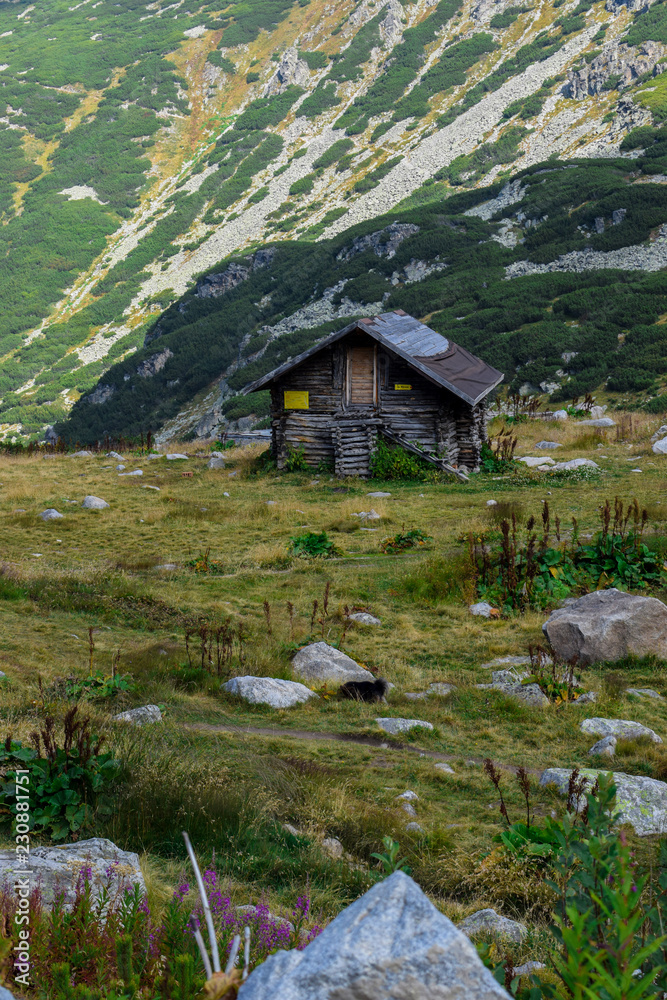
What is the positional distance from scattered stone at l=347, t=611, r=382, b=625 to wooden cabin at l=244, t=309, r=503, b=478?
11.7 metres

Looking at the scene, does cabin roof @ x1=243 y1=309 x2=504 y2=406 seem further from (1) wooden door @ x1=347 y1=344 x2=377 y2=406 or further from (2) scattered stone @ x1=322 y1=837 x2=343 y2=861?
(2) scattered stone @ x1=322 y1=837 x2=343 y2=861

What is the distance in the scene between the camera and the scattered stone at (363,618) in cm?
934

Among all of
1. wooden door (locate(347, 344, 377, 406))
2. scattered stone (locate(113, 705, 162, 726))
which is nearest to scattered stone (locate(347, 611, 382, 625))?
→ scattered stone (locate(113, 705, 162, 726))

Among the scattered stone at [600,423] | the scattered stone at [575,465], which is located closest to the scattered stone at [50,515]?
the scattered stone at [575,465]

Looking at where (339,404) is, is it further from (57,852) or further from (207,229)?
(207,229)

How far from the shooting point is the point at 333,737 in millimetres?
6191

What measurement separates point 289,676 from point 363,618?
207 cm

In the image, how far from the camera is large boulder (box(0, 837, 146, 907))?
2.87 m

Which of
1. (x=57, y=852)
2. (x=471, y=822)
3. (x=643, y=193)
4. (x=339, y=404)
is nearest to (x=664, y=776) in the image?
(x=471, y=822)

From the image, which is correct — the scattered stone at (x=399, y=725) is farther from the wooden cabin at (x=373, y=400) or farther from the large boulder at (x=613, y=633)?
the wooden cabin at (x=373, y=400)

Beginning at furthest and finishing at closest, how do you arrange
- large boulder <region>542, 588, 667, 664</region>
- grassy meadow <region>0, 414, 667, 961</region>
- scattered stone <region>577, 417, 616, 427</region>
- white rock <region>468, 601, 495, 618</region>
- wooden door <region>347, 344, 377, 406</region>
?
scattered stone <region>577, 417, 616, 427</region>
wooden door <region>347, 344, 377, 406</region>
white rock <region>468, 601, 495, 618</region>
large boulder <region>542, 588, 667, 664</region>
grassy meadow <region>0, 414, 667, 961</region>

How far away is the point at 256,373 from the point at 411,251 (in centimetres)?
1885

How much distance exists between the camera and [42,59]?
166500 mm

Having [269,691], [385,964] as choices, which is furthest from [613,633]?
[385,964]
